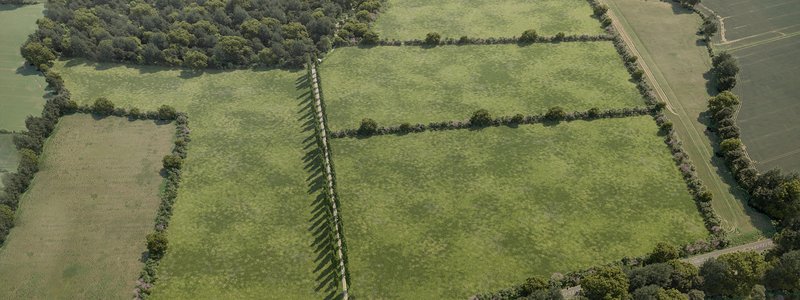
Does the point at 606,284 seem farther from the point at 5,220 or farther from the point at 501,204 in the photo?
the point at 5,220

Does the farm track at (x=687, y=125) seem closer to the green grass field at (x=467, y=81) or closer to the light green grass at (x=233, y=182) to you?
the green grass field at (x=467, y=81)

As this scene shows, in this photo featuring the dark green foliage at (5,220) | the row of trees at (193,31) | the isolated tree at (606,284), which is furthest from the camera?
the row of trees at (193,31)

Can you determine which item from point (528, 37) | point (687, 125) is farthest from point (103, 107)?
point (687, 125)

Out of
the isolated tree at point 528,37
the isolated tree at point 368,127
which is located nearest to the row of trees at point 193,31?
the isolated tree at point 368,127

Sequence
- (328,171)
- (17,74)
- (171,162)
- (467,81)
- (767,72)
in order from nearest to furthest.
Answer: (328,171) → (171,162) → (767,72) → (467,81) → (17,74)

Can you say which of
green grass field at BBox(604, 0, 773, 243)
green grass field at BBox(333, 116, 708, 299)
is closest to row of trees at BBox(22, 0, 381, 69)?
green grass field at BBox(333, 116, 708, 299)

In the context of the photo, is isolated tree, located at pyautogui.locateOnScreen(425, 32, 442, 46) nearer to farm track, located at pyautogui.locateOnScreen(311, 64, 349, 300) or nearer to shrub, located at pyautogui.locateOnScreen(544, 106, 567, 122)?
farm track, located at pyautogui.locateOnScreen(311, 64, 349, 300)
